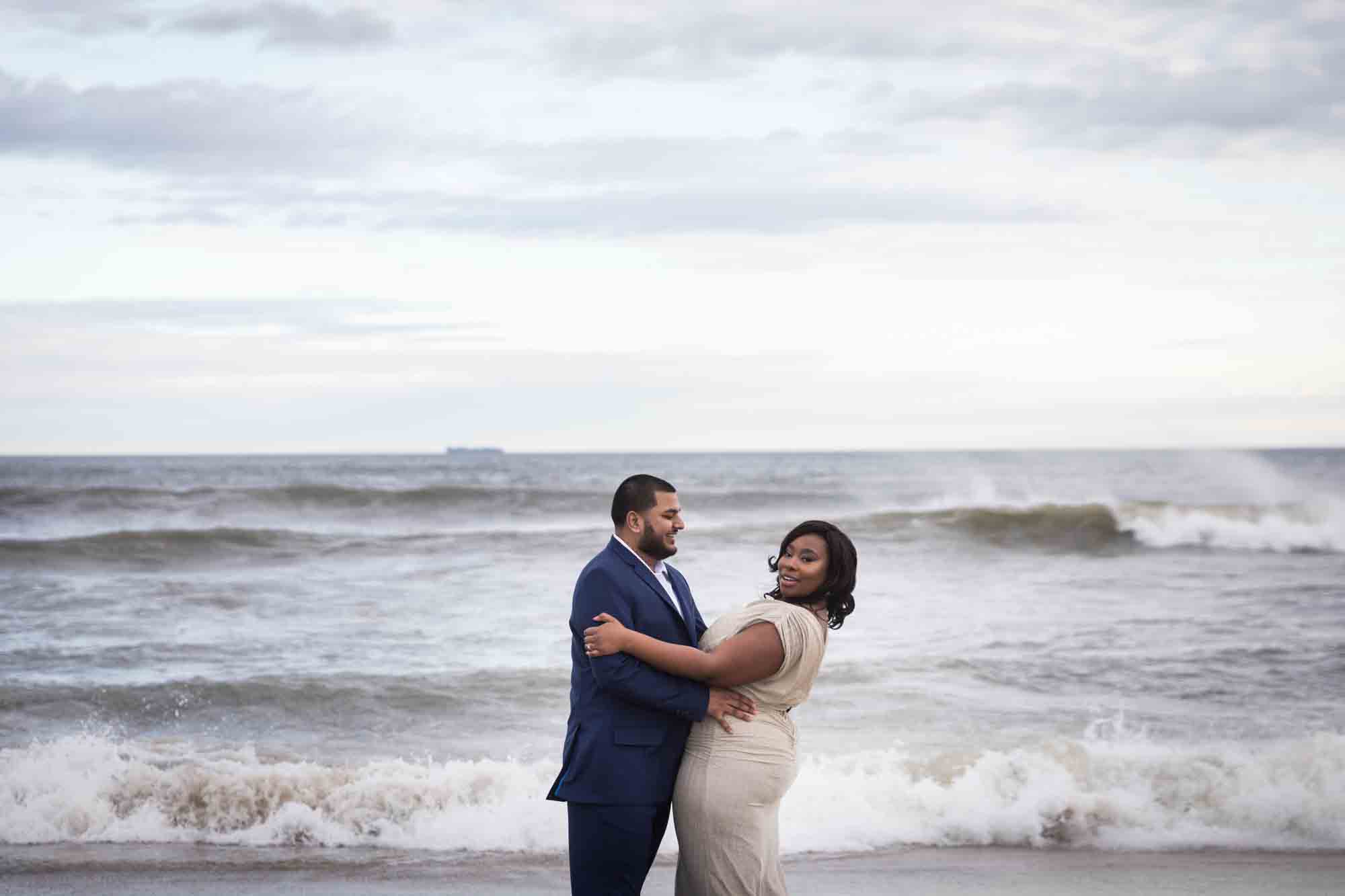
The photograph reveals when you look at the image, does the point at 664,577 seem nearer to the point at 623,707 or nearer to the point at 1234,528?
the point at 623,707

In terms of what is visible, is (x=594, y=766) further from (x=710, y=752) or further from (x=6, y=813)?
(x=6, y=813)

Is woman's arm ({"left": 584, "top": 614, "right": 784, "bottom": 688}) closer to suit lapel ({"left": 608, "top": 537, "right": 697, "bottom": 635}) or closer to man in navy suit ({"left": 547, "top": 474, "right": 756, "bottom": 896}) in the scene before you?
man in navy suit ({"left": 547, "top": 474, "right": 756, "bottom": 896})

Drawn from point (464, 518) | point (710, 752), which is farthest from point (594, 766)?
point (464, 518)

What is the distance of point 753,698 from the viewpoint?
12.1ft

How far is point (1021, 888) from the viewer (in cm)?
543

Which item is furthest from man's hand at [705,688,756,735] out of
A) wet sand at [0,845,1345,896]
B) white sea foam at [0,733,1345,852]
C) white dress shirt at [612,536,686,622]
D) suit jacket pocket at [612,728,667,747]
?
white sea foam at [0,733,1345,852]

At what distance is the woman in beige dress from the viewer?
3.56m

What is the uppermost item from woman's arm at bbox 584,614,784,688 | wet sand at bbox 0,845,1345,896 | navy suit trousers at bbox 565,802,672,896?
woman's arm at bbox 584,614,784,688

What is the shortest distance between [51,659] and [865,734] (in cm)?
725

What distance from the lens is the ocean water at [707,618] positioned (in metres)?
6.38

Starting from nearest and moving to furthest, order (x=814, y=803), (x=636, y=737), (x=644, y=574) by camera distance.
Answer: (x=636, y=737) → (x=644, y=574) → (x=814, y=803)

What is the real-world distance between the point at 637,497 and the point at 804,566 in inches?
22.1

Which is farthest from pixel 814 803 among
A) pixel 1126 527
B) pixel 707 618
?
pixel 1126 527

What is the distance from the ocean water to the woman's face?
287 cm
